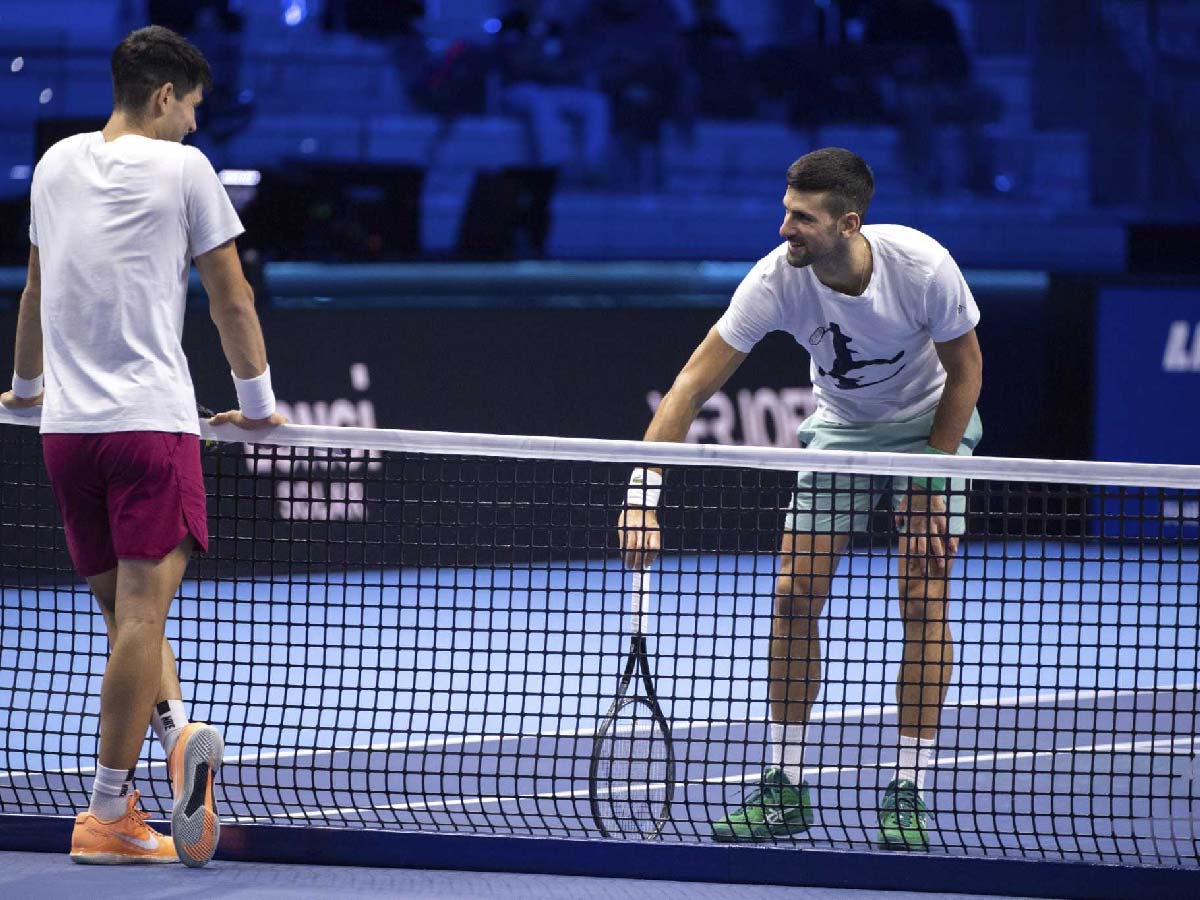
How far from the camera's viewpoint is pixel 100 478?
11.3 feet

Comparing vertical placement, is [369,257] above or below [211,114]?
below

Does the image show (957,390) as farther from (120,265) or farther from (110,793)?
(110,793)

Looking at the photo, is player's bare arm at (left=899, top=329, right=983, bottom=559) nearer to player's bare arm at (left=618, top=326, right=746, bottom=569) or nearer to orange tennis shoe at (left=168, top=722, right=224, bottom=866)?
player's bare arm at (left=618, top=326, right=746, bottom=569)

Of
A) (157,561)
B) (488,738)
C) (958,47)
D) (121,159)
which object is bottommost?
(488,738)

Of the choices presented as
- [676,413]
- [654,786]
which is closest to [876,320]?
[676,413]

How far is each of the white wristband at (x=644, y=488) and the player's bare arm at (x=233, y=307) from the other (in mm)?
844

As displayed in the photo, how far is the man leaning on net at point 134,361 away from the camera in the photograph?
3375mm

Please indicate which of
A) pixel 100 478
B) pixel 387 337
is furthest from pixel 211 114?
pixel 100 478

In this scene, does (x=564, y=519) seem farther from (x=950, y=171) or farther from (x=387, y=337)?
(x=950, y=171)

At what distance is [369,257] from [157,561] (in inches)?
239

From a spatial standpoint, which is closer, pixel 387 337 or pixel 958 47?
pixel 387 337

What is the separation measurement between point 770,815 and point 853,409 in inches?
39.0

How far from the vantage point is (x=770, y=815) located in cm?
399

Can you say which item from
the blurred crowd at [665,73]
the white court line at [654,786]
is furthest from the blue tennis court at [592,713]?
the blurred crowd at [665,73]
